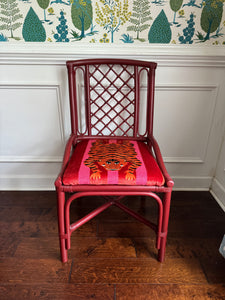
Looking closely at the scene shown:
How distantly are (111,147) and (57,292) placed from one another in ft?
2.66

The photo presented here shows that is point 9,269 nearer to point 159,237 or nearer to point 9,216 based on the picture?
point 9,216

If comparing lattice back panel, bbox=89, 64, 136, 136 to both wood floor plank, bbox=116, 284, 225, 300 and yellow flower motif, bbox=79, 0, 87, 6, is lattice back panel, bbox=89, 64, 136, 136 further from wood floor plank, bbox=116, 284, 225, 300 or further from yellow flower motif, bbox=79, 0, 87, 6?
wood floor plank, bbox=116, 284, 225, 300

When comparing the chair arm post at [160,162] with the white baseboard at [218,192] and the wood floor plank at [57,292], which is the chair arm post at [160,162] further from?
the white baseboard at [218,192]

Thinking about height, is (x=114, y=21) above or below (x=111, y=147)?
above

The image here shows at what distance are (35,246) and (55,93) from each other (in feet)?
3.34

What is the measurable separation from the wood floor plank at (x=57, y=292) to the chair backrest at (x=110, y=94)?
87 cm

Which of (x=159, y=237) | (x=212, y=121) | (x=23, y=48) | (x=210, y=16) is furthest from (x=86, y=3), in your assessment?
(x=159, y=237)

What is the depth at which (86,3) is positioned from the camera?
143cm

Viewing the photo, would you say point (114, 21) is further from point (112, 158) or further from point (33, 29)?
point (112, 158)

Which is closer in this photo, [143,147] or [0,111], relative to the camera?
[143,147]

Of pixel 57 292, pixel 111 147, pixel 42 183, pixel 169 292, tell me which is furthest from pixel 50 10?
pixel 169 292

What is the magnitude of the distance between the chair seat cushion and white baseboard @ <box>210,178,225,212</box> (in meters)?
0.79

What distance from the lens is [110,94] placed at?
1.53m

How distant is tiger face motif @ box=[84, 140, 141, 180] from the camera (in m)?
1.16
